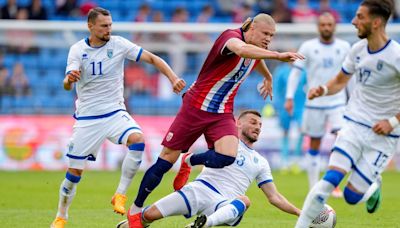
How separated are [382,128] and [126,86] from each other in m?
14.6

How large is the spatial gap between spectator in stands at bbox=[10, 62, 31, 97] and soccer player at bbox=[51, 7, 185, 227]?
11.6m

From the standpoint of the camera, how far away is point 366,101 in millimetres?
9562

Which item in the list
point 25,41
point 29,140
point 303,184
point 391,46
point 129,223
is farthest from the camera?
point 25,41

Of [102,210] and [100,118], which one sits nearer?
[100,118]

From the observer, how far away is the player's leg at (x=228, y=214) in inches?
378

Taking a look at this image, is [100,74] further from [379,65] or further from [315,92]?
[379,65]

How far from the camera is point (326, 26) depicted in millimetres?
15594

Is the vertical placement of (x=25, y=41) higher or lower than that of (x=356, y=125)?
lower

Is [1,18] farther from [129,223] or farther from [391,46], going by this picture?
[391,46]

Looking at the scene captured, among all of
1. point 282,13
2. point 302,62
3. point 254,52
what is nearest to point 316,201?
point 254,52

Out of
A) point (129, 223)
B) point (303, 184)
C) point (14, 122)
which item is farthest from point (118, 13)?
point (129, 223)

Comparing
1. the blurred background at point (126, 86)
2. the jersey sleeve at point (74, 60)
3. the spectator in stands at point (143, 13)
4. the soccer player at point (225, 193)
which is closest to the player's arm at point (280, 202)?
the soccer player at point (225, 193)

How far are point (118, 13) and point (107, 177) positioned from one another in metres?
8.70

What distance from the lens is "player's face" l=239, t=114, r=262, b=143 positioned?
10703 millimetres
